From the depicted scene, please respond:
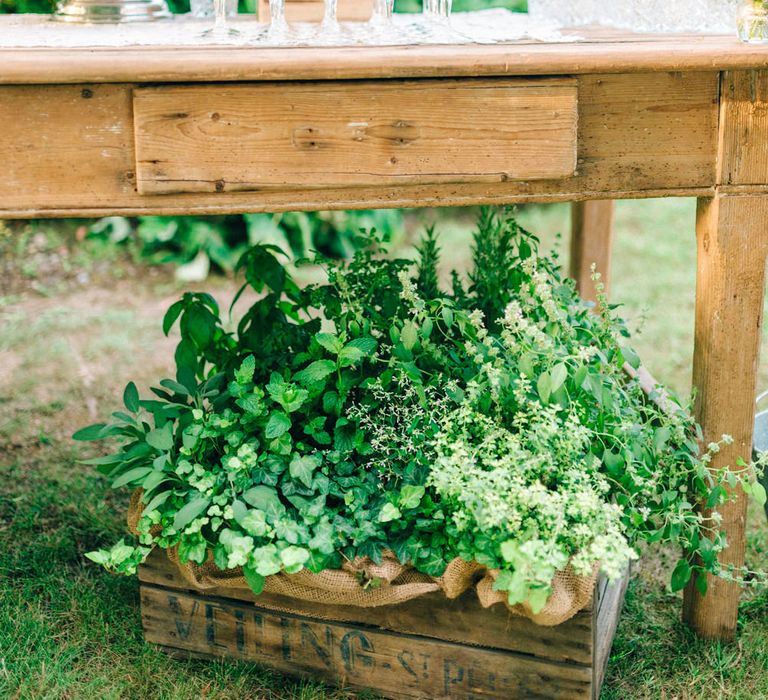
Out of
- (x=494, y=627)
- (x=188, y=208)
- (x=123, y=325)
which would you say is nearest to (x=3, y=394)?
(x=123, y=325)

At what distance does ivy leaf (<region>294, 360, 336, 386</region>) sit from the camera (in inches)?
66.1

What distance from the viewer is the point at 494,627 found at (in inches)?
62.8

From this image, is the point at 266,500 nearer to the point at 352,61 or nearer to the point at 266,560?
the point at 266,560

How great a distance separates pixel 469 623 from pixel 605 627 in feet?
0.98

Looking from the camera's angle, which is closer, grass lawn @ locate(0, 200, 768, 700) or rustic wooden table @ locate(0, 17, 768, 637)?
rustic wooden table @ locate(0, 17, 768, 637)

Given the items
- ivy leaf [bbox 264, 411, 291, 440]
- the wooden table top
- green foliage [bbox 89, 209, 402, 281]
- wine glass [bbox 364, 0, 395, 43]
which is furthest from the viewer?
green foliage [bbox 89, 209, 402, 281]

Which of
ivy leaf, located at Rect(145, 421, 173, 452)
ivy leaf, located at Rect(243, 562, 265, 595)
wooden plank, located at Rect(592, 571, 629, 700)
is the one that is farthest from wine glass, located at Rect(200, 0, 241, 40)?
wooden plank, located at Rect(592, 571, 629, 700)

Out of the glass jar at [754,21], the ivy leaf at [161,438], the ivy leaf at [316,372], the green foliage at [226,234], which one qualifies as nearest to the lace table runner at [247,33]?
the glass jar at [754,21]

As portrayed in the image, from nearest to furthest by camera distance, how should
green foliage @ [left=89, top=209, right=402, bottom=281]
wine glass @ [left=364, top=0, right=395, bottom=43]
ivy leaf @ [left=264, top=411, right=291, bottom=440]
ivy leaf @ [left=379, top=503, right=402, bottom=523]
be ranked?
ivy leaf @ [left=379, top=503, right=402, bottom=523], ivy leaf @ [left=264, top=411, right=291, bottom=440], wine glass @ [left=364, top=0, right=395, bottom=43], green foliage @ [left=89, top=209, right=402, bottom=281]

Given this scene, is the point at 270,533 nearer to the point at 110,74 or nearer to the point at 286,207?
the point at 286,207

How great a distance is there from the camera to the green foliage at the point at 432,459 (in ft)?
4.81

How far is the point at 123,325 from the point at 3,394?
622 mm

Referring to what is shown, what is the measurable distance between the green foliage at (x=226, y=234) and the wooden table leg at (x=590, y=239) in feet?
4.49

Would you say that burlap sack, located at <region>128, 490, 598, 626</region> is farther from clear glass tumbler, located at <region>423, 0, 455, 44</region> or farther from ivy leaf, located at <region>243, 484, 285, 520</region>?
clear glass tumbler, located at <region>423, 0, 455, 44</region>
